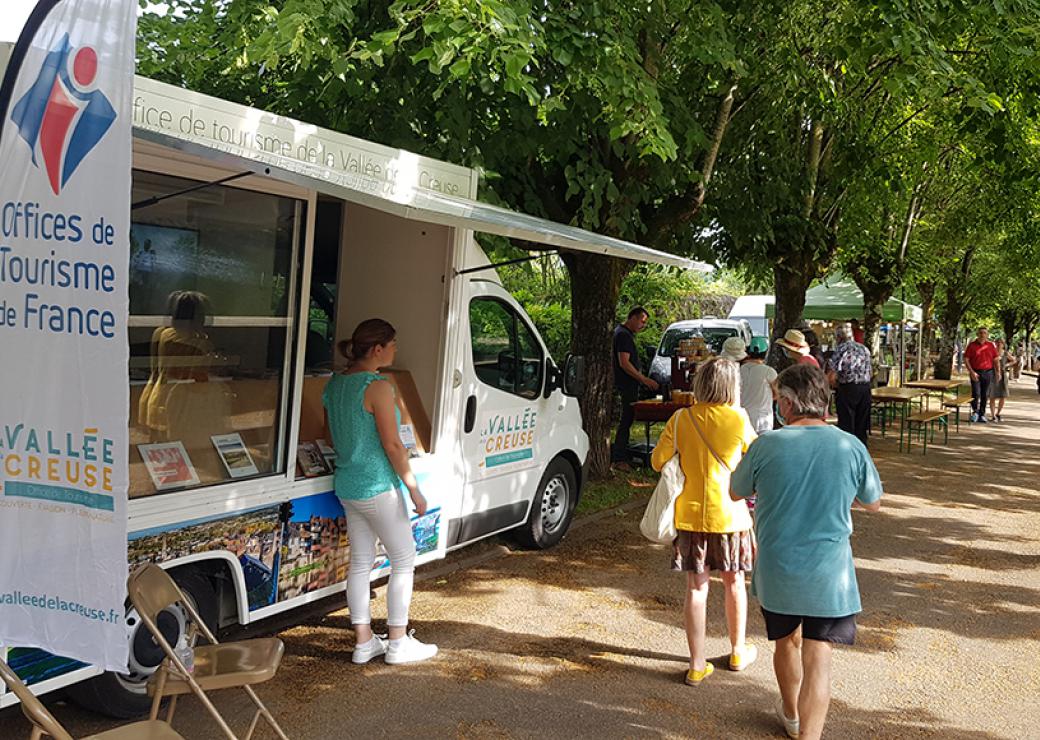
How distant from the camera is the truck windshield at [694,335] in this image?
57.9 feet

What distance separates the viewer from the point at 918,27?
21.0ft

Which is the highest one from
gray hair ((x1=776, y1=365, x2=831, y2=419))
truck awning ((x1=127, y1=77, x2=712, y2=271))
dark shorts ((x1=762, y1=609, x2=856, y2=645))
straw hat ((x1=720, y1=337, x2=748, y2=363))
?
truck awning ((x1=127, y1=77, x2=712, y2=271))

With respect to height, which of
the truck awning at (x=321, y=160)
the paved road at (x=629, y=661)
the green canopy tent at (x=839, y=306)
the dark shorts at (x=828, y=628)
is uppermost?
the green canopy tent at (x=839, y=306)

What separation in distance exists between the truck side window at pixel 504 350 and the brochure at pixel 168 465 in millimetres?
2227

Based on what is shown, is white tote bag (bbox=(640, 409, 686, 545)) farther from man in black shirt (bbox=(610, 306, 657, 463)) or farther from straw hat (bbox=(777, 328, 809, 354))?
man in black shirt (bbox=(610, 306, 657, 463))

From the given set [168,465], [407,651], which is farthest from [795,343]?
[168,465]

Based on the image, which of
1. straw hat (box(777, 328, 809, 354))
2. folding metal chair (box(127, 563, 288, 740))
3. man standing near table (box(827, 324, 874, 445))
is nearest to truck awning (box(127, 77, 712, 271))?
folding metal chair (box(127, 563, 288, 740))

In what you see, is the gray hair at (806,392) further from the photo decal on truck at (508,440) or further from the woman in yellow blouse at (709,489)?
the photo decal on truck at (508,440)

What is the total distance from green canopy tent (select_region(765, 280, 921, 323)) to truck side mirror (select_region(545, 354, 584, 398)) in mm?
14229

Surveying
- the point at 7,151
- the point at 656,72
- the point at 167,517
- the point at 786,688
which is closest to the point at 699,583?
the point at 786,688

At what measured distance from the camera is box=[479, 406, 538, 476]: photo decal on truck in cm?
638

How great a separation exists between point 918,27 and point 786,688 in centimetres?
455

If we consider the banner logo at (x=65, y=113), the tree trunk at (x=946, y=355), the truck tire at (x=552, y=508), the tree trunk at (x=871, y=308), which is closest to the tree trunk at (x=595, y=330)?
the truck tire at (x=552, y=508)

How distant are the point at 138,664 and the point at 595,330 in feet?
21.7
